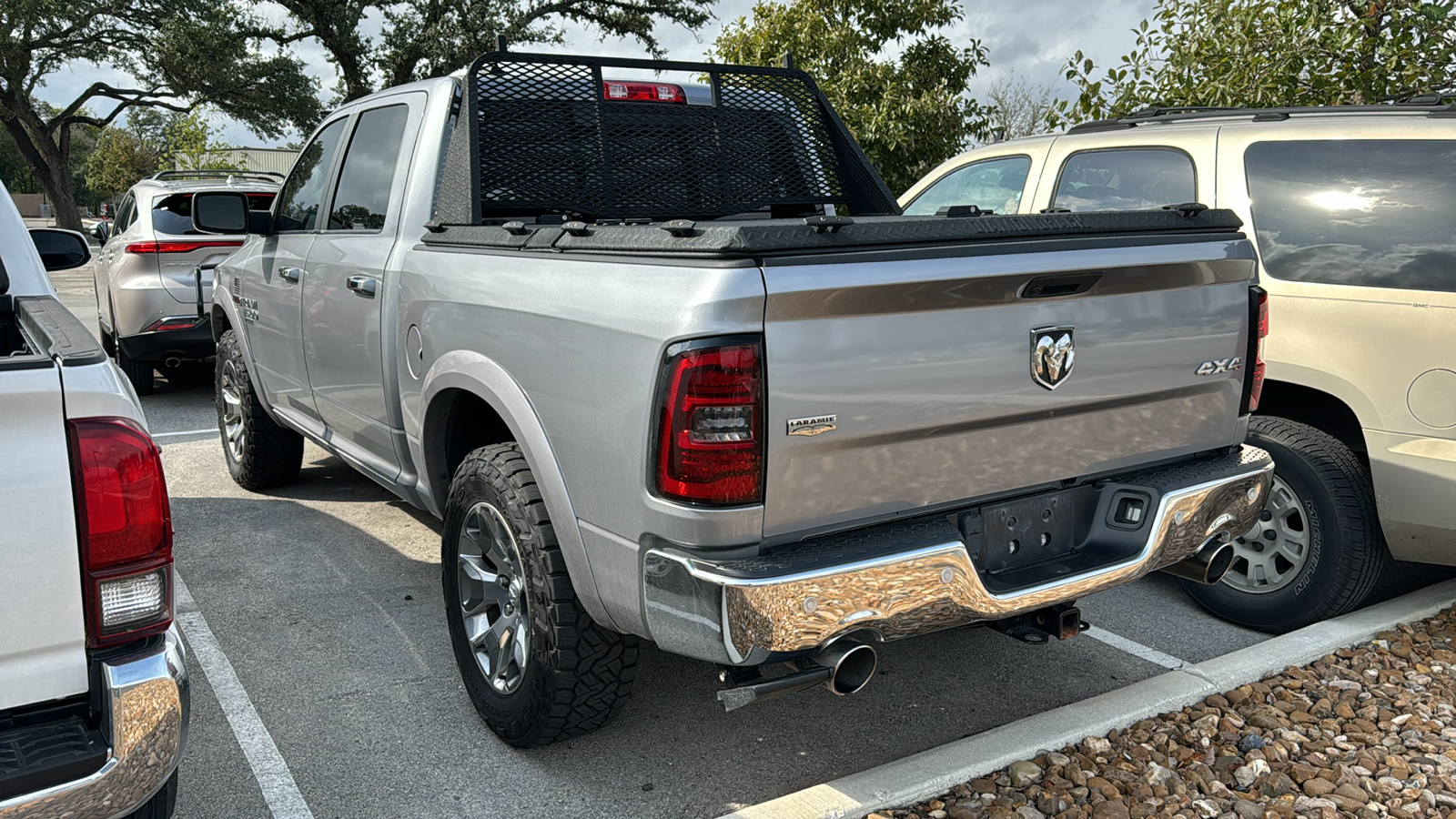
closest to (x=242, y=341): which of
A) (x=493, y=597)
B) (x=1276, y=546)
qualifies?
(x=493, y=597)

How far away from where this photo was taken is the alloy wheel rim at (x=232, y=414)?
5898 mm

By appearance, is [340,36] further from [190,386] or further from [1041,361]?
[1041,361]

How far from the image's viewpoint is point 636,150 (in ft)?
14.3

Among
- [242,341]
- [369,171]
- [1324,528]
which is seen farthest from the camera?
[242,341]

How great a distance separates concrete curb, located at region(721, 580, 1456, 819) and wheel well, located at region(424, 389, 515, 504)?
154cm

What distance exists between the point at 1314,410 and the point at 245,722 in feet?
13.5

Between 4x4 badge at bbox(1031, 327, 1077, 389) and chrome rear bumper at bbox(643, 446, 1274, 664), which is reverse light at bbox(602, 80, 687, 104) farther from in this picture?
chrome rear bumper at bbox(643, 446, 1274, 664)

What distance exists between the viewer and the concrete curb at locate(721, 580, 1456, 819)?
108 inches

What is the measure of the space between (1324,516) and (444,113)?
364cm

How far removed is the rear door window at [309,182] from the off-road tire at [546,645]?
7.54 feet

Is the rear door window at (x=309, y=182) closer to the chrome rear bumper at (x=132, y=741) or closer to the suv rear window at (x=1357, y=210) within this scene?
the chrome rear bumper at (x=132, y=741)

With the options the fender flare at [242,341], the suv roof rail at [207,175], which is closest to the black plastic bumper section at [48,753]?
the fender flare at [242,341]

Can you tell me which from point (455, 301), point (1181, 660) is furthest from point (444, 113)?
point (1181, 660)

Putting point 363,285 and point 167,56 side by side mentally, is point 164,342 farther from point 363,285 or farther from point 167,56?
point 167,56
